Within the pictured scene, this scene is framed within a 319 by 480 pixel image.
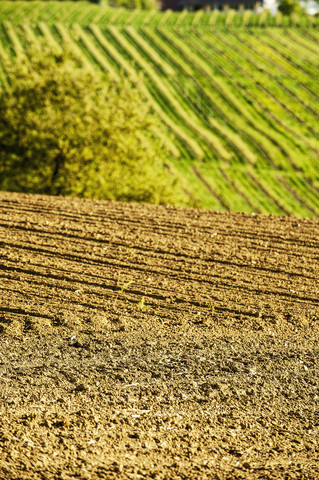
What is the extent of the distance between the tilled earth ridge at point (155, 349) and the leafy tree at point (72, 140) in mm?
13751

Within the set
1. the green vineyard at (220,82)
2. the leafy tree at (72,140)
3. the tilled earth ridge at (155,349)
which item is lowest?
the green vineyard at (220,82)

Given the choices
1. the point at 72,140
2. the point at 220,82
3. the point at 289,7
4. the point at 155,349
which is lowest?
the point at 220,82

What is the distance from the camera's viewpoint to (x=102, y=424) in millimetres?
5023

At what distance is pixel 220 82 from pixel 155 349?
1805 inches

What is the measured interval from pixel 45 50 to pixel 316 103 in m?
27.4

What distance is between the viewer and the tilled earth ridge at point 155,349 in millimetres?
4625

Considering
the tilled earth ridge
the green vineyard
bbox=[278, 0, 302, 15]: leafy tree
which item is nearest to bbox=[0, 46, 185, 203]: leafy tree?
the green vineyard

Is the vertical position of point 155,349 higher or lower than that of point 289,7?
higher

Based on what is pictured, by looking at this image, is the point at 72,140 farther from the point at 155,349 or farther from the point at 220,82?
the point at 220,82

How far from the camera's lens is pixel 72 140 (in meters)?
25.4

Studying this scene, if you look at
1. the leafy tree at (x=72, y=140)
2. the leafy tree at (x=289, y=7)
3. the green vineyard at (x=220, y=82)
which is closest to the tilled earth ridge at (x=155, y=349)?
the leafy tree at (x=72, y=140)

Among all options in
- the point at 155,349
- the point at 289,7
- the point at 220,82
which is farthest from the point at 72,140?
the point at 289,7

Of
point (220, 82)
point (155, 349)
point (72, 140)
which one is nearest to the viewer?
point (155, 349)

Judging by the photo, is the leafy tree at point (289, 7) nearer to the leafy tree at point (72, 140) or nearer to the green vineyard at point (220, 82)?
the green vineyard at point (220, 82)
